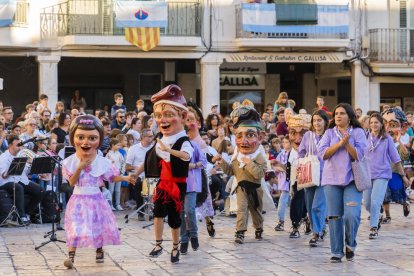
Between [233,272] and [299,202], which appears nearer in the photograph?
[233,272]

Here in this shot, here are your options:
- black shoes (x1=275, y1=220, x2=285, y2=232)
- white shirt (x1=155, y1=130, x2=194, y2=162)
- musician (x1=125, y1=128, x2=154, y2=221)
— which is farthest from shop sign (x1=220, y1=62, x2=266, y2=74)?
white shirt (x1=155, y1=130, x2=194, y2=162)

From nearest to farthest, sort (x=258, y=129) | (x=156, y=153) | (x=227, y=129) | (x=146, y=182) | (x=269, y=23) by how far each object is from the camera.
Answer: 1. (x=156, y=153)
2. (x=258, y=129)
3. (x=146, y=182)
4. (x=227, y=129)
5. (x=269, y=23)

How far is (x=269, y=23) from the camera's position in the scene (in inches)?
1202

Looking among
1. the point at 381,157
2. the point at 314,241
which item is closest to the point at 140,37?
the point at 381,157

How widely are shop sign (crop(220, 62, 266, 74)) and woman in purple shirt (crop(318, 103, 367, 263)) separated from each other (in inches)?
824

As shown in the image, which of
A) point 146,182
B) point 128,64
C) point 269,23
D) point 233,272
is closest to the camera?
point 233,272

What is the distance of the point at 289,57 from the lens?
103 feet

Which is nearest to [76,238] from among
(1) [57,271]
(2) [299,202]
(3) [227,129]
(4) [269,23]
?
(1) [57,271]

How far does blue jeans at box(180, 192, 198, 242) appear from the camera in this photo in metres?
13.0

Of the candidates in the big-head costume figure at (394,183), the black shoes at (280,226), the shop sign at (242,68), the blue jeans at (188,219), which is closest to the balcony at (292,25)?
the shop sign at (242,68)

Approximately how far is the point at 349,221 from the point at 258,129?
9.19 feet

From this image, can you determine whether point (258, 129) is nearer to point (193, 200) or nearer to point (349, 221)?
point (193, 200)

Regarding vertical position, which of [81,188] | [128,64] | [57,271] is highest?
[128,64]

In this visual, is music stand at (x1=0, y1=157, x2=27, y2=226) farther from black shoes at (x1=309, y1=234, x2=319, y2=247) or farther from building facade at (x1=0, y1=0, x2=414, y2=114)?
building facade at (x1=0, y1=0, x2=414, y2=114)
